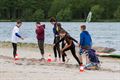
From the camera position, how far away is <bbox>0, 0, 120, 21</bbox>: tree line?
407ft

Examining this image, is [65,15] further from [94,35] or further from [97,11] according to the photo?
[94,35]

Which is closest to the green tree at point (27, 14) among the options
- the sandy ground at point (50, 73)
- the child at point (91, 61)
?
the sandy ground at point (50, 73)

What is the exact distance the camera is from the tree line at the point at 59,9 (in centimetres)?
12419

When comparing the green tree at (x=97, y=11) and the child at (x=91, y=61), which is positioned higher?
the green tree at (x=97, y=11)

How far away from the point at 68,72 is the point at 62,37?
2.14 meters

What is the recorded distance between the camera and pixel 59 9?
135 metres

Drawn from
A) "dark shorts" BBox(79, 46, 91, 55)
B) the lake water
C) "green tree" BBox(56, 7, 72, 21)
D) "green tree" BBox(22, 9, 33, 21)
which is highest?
"green tree" BBox(22, 9, 33, 21)

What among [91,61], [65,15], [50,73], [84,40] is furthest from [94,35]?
[65,15]

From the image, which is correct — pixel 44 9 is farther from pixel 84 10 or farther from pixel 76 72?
pixel 76 72

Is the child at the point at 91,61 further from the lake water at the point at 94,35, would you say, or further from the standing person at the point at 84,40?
the lake water at the point at 94,35

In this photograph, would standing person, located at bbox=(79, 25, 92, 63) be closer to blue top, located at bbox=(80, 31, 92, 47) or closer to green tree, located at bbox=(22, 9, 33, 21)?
blue top, located at bbox=(80, 31, 92, 47)

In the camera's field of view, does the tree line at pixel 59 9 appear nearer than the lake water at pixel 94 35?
No

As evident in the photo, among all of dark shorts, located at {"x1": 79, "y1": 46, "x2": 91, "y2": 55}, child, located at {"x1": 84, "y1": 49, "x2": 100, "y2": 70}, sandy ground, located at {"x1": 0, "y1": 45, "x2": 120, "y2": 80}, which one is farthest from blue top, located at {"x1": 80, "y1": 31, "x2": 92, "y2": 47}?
sandy ground, located at {"x1": 0, "y1": 45, "x2": 120, "y2": 80}

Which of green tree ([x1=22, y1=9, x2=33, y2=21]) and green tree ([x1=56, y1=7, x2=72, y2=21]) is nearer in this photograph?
green tree ([x1=56, y1=7, x2=72, y2=21])
